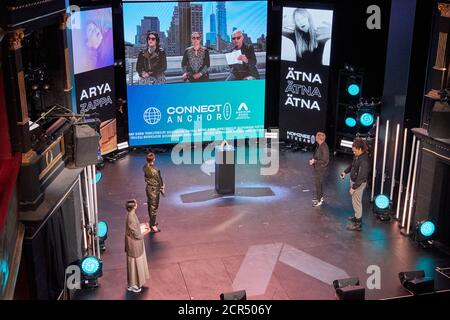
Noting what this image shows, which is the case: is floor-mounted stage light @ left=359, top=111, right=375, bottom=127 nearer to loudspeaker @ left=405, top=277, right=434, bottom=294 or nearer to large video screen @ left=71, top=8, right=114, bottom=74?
loudspeaker @ left=405, top=277, right=434, bottom=294

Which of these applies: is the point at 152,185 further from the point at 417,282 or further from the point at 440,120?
the point at 440,120

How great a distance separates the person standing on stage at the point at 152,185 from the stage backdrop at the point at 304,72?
20.9ft

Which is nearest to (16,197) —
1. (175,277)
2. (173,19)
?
(175,277)

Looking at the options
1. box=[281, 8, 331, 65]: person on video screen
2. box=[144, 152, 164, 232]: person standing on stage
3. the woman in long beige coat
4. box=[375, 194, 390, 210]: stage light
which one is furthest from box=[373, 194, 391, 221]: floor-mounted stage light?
the woman in long beige coat

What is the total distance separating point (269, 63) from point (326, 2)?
7.54ft

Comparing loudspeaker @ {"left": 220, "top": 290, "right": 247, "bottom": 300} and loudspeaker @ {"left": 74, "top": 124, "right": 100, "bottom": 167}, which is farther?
loudspeaker @ {"left": 74, "top": 124, "right": 100, "bottom": 167}

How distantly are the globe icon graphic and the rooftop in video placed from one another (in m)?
0.04

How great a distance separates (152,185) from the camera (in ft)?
38.3

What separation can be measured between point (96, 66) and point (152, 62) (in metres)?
1.62

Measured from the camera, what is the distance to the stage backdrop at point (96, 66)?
47.6ft

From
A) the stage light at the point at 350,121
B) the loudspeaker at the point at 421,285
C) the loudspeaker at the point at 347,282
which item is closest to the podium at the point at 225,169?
the stage light at the point at 350,121

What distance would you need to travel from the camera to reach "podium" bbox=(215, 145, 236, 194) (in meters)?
13.6
